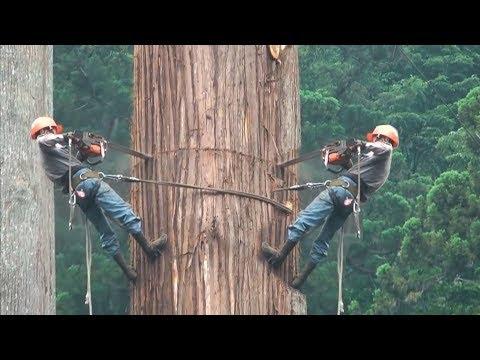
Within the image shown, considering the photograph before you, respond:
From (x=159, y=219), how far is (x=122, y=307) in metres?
19.7

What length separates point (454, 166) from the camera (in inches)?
1171

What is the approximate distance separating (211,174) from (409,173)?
21.7m

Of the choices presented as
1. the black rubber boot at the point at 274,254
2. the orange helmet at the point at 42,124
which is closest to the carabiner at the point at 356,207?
the black rubber boot at the point at 274,254

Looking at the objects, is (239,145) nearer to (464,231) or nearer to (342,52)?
(464,231)

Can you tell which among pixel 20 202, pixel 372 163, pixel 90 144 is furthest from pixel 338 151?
pixel 20 202

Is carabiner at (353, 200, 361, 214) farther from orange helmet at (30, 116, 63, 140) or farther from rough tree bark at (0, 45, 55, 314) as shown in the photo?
rough tree bark at (0, 45, 55, 314)

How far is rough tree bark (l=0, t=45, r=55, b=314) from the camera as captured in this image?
14.0 m

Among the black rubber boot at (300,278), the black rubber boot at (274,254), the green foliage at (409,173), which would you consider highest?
the green foliage at (409,173)

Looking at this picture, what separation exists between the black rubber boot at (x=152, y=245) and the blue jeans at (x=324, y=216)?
0.76 metres

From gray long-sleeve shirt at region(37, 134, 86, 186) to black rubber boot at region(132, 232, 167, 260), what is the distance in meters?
0.83

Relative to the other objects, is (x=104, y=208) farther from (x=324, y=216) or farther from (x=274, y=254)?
(x=324, y=216)

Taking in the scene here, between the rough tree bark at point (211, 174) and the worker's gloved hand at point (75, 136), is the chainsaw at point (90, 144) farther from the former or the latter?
the rough tree bark at point (211, 174)

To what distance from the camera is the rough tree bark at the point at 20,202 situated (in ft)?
46.0
